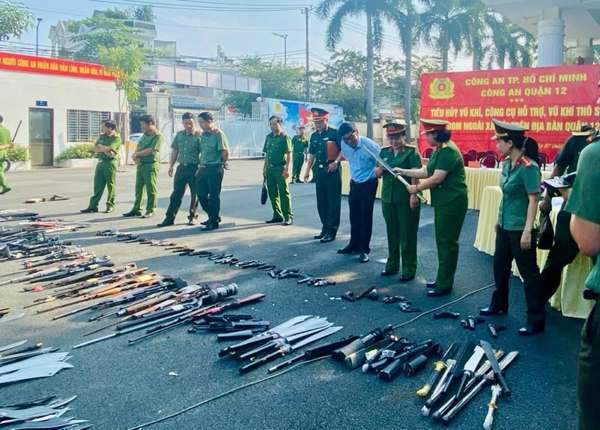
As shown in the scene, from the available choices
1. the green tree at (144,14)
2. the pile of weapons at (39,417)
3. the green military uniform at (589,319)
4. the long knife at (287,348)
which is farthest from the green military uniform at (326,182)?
the green tree at (144,14)

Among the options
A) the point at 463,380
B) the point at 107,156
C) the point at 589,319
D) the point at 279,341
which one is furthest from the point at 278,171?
the point at 589,319

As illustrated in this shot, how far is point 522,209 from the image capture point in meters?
4.90

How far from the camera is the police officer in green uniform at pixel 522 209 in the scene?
15.6 ft

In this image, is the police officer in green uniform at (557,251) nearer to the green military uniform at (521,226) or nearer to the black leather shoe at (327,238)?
the green military uniform at (521,226)

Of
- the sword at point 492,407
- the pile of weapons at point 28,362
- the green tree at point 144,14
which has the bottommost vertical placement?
the sword at point 492,407

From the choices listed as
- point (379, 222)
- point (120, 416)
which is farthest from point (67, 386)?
point (379, 222)

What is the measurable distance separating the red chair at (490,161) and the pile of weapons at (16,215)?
1057 cm

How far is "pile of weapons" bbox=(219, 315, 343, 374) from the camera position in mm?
4172

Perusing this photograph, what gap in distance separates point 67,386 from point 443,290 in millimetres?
3730

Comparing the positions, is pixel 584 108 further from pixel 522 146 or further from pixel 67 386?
pixel 67 386

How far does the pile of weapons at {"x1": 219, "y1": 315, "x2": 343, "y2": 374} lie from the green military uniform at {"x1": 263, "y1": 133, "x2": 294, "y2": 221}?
17.3 ft

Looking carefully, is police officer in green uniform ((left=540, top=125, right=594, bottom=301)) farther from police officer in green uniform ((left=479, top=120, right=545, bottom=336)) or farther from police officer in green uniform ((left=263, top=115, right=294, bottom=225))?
police officer in green uniform ((left=263, top=115, right=294, bottom=225))

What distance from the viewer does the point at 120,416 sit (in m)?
3.37

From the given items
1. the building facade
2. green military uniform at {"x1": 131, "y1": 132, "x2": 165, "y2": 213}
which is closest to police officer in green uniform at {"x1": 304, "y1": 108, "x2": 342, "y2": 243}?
green military uniform at {"x1": 131, "y1": 132, "x2": 165, "y2": 213}
